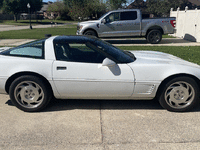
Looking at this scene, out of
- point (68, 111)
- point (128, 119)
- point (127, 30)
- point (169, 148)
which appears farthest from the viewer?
point (127, 30)

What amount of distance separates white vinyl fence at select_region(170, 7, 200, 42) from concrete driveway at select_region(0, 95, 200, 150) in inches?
436

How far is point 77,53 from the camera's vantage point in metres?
3.88

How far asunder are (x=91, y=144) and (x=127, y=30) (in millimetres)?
11109

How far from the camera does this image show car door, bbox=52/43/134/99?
143 inches

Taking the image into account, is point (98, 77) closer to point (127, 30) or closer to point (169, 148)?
point (169, 148)

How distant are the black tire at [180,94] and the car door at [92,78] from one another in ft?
2.04

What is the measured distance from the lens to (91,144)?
Result: 9.42 feet

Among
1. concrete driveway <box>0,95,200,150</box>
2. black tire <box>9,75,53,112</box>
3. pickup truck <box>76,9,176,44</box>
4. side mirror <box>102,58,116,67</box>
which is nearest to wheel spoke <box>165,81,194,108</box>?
concrete driveway <box>0,95,200,150</box>

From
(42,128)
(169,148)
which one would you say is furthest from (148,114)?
(42,128)

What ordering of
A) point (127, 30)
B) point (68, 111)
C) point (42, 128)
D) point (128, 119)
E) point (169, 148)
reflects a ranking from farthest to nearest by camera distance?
1. point (127, 30)
2. point (68, 111)
3. point (128, 119)
4. point (42, 128)
5. point (169, 148)

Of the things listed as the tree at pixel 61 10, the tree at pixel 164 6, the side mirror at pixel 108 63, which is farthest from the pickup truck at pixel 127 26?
the tree at pixel 61 10

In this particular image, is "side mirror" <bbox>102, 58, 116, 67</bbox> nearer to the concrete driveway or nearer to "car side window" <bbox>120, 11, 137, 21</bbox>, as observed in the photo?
the concrete driveway

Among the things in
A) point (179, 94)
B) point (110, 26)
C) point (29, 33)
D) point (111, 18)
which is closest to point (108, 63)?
point (179, 94)

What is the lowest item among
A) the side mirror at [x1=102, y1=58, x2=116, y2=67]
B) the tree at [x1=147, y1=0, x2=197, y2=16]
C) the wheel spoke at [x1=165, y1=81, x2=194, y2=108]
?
the wheel spoke at [x1=165, y1=81, x2=194, y2=108]
